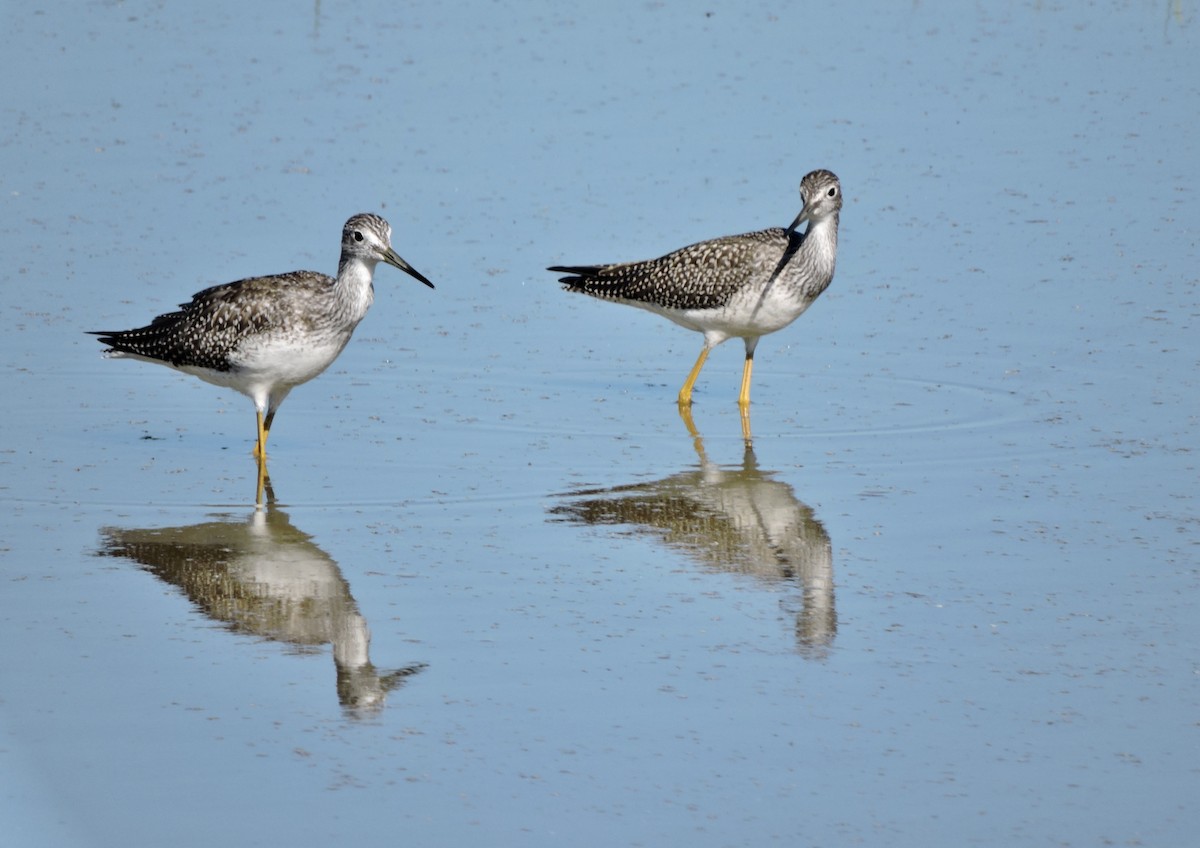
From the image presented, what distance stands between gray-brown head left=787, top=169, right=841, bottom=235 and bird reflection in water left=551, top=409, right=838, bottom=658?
2.35 meters

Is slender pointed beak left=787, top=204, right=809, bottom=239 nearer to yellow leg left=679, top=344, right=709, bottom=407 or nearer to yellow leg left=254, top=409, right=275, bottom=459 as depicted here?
yellow leg left=679, top=344, right=709, bottom=407

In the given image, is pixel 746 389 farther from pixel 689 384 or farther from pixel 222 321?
pixel 222 321

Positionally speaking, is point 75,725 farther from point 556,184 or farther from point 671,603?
point 556,184

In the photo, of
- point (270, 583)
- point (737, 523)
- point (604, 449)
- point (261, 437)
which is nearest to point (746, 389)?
point (604, 449)

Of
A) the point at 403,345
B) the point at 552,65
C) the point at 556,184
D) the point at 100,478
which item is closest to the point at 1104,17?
the point at 552,65

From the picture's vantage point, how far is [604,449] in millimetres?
10711

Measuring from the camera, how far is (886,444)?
35.3ft

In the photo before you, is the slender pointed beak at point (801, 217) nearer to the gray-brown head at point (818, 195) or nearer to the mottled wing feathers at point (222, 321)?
the gray-brown head at point (818, 195)

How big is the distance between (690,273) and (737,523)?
365 cm

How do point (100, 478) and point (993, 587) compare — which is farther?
point (100, 478)

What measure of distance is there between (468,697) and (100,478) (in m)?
3.76

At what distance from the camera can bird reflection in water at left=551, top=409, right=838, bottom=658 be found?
27.1 ft

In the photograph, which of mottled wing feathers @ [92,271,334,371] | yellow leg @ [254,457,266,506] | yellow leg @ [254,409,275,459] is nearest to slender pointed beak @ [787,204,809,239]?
mottled wing feathers @ [92,271,334,371]

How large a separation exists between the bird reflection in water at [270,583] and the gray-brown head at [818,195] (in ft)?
Result: 14.7
